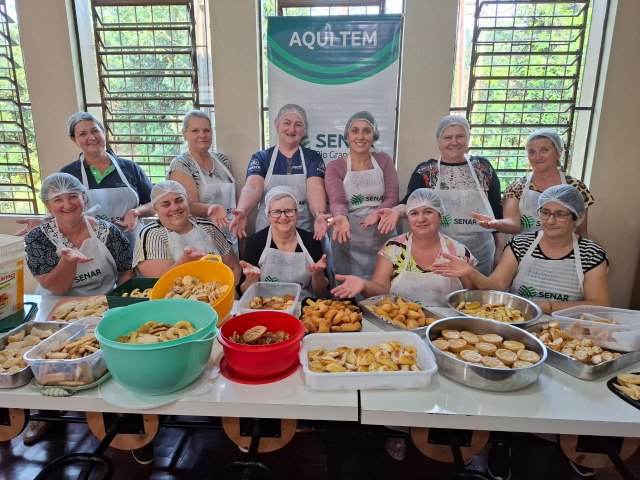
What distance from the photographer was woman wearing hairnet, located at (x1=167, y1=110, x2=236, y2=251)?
121 inches

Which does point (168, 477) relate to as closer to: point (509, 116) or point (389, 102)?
point (389, 102)

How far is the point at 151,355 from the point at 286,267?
129cm

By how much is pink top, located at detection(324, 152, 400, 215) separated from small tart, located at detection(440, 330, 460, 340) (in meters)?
1.47

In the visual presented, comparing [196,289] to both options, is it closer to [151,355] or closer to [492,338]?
[151,355]

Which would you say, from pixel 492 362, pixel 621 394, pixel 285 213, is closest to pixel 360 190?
pixel 285 213

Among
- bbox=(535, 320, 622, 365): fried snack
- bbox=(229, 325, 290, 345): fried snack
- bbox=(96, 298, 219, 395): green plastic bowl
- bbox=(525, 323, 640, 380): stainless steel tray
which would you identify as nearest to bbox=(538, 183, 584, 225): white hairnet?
bbox=(535, 320, 622, 365): fried snack

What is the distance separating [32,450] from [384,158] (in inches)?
117

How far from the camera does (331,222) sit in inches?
104

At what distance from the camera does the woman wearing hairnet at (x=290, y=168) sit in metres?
3.07

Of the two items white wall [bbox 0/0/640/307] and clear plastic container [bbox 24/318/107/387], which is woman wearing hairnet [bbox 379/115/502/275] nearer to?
white wall [bbox 0/0/640/307]

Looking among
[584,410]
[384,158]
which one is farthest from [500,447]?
[384,158]

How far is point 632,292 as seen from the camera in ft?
12.4

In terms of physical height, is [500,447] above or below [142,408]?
below

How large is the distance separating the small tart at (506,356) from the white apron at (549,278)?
3.16 feet
